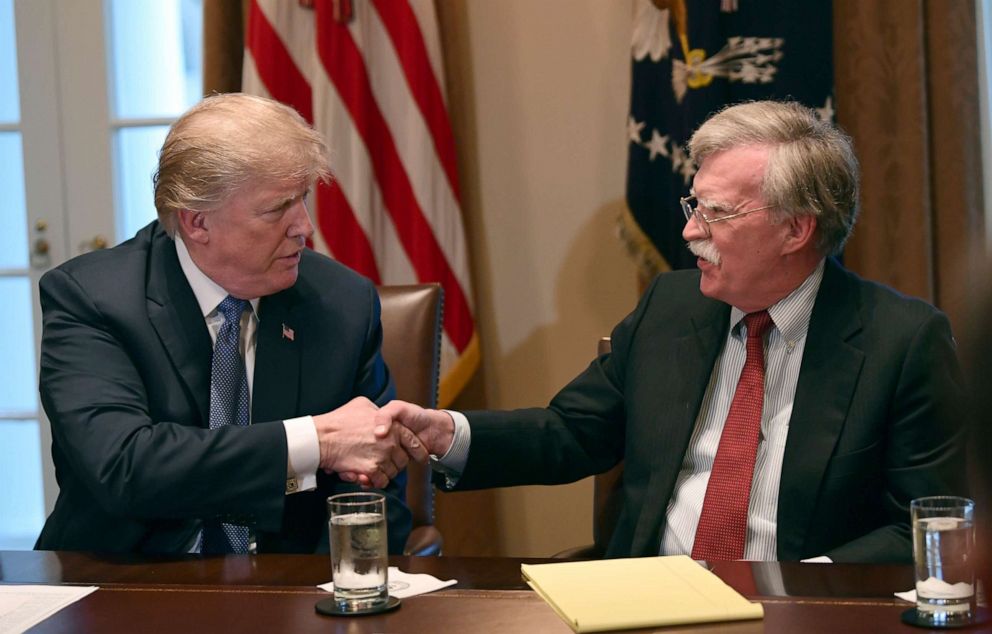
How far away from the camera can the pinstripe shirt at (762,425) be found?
7.39 feet

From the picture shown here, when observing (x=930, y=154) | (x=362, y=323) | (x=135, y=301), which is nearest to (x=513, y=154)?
(x=930, y=154)

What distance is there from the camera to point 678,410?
7.84 ft

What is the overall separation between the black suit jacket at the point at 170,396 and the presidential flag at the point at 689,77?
1.28 m

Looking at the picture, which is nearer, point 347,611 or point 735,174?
point 347,611

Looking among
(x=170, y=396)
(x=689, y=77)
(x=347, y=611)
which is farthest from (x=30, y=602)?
(x=689, y=77)

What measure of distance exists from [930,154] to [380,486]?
6.88ft

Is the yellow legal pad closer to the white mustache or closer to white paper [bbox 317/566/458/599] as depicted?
white paper [bbox 317/566/458/599]

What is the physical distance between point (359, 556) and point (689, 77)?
2.31 m

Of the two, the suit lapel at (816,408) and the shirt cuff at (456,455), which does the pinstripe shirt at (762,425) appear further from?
the shirt cuff at (456,455)

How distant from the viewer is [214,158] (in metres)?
2.39

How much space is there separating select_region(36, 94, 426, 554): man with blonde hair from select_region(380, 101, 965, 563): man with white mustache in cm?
21

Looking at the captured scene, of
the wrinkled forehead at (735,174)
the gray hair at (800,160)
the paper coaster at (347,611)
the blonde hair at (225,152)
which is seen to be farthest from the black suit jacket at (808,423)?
the paper coaster at (347,611)

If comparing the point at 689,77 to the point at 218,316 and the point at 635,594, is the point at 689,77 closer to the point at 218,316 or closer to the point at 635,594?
the point at 218,316

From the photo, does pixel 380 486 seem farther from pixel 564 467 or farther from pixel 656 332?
pixel 656 332
